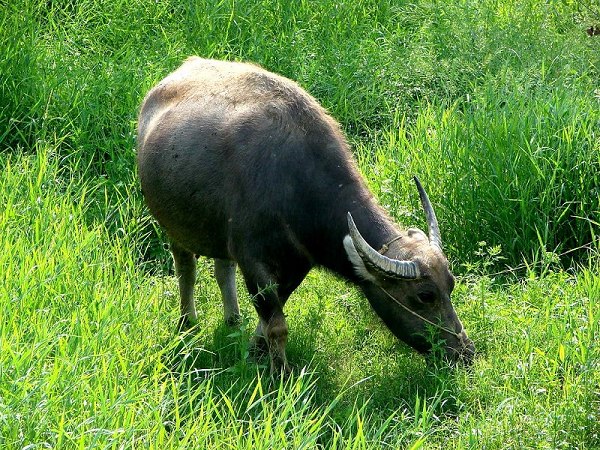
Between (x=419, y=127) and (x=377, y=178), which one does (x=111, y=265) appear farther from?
(x=419, y=127)

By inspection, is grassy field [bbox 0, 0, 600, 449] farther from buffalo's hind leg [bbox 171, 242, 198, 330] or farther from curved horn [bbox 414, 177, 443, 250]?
curved horn [bbox 414, 177, 443, 250]

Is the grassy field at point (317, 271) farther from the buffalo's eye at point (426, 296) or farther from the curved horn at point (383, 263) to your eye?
the curved horn at point (383, 263)

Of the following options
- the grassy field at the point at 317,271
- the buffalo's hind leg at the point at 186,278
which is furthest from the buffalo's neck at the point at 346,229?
the buffalo's hind leg at the point at 186,278

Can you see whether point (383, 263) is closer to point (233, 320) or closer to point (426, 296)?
point (426, 296)

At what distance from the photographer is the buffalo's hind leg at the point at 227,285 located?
615cm

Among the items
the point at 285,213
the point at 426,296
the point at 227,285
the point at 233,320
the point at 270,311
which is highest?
the point at 285,213

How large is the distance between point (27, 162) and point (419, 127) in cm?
262

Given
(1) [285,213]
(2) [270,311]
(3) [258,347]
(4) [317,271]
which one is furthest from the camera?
(4) [317,271]

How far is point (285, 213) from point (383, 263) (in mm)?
577

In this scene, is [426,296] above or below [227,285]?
above

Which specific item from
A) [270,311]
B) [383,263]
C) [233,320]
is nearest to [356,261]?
[383,263]

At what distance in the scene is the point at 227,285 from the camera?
6164 millimetres

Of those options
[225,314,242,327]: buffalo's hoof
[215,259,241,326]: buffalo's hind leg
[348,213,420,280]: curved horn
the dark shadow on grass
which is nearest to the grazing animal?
[348,213,420,280]: curved horn

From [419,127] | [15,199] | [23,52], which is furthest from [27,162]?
[419,127]
